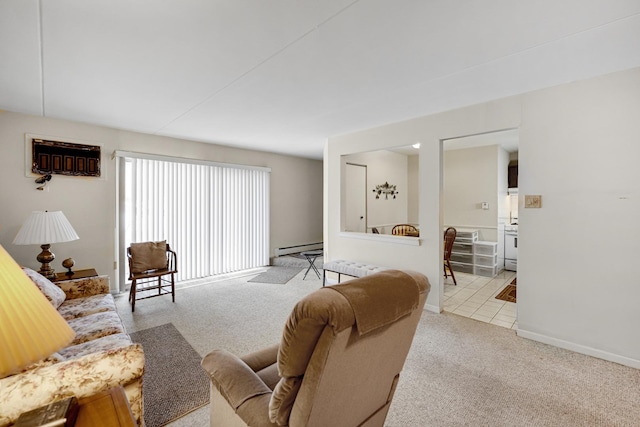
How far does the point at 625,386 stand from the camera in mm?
2066

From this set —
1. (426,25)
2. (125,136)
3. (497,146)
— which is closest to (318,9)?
(426,25)

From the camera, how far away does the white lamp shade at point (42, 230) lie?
2.83 meters

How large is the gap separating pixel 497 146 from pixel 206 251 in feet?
19.3

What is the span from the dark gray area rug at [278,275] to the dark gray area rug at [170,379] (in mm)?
2122

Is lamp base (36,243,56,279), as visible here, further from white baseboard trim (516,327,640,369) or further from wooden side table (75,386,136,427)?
white baseboard trim (516,327,640,369)

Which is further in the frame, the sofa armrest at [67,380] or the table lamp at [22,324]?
the sofa armrest at [67,380]

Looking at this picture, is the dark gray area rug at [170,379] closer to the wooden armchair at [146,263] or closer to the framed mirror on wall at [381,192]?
the wooden armchair at [146,263]

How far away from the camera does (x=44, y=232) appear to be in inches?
113

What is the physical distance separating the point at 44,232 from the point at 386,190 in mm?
5553

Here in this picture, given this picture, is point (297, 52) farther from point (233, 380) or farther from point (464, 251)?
point (464, 251)

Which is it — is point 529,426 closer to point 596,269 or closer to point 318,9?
point 596,269

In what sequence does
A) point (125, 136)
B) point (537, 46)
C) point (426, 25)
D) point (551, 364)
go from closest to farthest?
point (426, 25), point (537, 46), point (551, 364), point (125, 136)

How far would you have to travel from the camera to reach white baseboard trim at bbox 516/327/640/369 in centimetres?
233

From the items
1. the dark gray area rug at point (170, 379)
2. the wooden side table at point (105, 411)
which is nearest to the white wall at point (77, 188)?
the dark gray area rug at point (170, 379)
